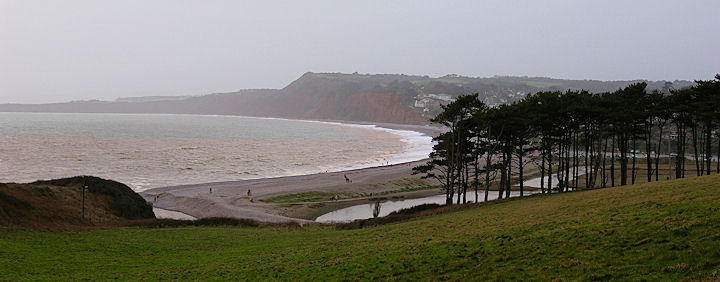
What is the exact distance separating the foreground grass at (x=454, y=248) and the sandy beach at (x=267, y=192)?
1568 centimetres

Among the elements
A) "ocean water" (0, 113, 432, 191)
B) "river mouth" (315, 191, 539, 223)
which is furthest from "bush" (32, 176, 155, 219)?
"ocean water" (0, 113, 432, 191)

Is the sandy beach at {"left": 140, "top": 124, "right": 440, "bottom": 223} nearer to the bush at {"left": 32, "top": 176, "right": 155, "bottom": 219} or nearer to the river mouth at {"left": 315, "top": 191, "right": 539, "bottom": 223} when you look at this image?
the river mouth at {"left": 315, "top": 191, "right": 539, "bottom": 223}

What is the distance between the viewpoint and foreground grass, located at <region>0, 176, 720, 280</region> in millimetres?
12664

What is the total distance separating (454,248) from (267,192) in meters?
41.2

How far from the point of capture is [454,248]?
57.6 ft

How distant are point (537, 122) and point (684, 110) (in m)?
11.3

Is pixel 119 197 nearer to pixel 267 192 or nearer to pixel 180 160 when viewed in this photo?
pixel 267 192

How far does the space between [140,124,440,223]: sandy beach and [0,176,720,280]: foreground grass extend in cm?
1568

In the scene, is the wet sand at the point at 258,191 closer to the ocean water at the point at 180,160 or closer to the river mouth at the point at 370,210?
the river mouth at the point at 370,210

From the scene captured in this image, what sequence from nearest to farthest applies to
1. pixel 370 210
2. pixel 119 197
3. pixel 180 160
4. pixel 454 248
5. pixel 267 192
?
pixel 454 248
pixel 119 197
pixel 370 210
pixel 267 192
pixel 180 160

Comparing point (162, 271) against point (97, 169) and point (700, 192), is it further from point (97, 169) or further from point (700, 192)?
point (97, 169)

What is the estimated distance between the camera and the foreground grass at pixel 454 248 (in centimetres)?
1266

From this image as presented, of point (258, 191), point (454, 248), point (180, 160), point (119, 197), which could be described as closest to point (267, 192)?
point (258, 191)

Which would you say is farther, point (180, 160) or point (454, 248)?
point (180, 160)
